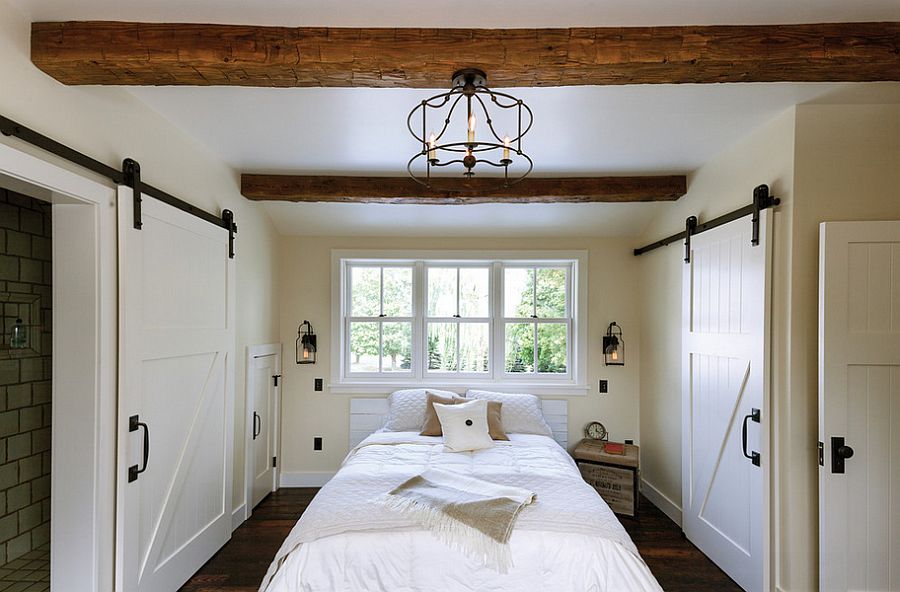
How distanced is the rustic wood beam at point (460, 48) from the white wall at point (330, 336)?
9.29 ft

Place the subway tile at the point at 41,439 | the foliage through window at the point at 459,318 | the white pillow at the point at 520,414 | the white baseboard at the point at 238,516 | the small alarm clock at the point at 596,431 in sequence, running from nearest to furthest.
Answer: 1. the subway tile at the point at 41,439
2. the white baseboard at the point at 238,516
3. the white pillow at the point at 520,414
4. the small alarm clock at the point at 596,431
5. the foliage through window at the point at 459,318

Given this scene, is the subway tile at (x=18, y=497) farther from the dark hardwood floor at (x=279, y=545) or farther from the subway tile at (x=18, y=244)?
the subway tile at (x=18, y=244)

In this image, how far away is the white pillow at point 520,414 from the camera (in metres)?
4.18

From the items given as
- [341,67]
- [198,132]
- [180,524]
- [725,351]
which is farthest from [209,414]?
[725,351]

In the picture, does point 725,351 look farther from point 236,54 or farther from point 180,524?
point 180,524

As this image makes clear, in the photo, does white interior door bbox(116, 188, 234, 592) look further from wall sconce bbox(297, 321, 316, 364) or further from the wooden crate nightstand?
the wooden crate nightstand

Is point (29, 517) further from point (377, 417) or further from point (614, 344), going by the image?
point (614, 344)

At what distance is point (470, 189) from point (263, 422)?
249 cm

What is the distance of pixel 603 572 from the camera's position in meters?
2.28

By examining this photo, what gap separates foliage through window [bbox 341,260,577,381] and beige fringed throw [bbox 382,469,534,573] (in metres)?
2.06

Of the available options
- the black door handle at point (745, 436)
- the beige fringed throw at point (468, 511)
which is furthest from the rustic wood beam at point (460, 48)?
the beige fringed throw at point (468, 511)

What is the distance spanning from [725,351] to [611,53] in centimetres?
196

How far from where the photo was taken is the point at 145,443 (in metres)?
2.43

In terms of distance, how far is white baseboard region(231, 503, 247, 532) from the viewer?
11.9 feet
